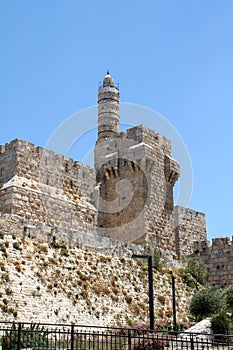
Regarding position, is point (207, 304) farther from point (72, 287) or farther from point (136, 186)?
point (136, 186)

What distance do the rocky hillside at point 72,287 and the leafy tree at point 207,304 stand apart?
3.01 ft

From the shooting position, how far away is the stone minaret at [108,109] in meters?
28.5

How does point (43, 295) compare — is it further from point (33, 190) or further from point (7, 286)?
point (33, 190)

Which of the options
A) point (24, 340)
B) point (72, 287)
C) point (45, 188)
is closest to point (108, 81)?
point (45, 188)

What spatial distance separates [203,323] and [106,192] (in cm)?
904

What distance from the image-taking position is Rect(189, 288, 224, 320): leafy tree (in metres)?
16.3

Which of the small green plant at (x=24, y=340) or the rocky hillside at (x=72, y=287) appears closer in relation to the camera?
the small green plant at (x=24, y=340)

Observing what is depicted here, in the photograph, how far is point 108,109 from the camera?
29375mm

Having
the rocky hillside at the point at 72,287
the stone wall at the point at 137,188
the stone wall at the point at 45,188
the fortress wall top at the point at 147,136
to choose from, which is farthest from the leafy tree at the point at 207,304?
the fortress wall top at the point at 147,136

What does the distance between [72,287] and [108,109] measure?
52.7ft

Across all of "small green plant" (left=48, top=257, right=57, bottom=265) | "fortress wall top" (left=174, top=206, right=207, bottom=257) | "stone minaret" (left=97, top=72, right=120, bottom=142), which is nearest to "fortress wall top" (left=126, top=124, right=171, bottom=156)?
"fortress wall top" (left=174, top=206, right=207, bottom=257)

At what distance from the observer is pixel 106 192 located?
22797 millimetres

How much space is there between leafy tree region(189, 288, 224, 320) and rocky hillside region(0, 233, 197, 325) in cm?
92

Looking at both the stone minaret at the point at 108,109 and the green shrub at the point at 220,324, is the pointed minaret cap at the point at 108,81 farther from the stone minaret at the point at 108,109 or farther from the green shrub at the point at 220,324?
the green shrub at the point at 220,324
